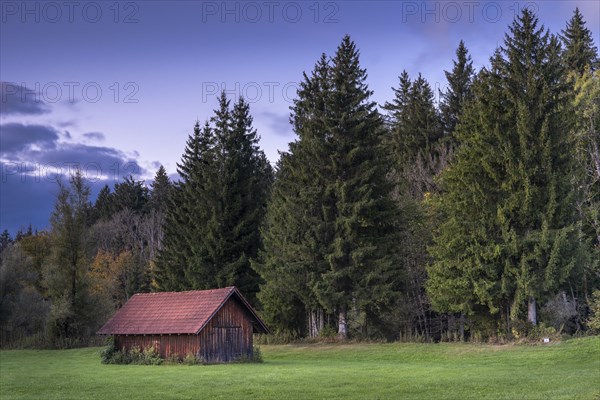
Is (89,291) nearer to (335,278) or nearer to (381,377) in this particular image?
(335,278)

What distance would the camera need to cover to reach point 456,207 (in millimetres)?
43031

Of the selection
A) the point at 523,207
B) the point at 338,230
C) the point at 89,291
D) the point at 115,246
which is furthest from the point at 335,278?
the point at 115,246

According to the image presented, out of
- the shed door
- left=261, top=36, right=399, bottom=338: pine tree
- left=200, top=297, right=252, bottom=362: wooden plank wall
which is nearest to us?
left=200, top=297, right=252, bottom=362: wooden plank wall

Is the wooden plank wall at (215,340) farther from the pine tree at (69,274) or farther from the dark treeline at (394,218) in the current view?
the pine tree at (69,274)

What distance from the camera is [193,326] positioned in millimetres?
37250

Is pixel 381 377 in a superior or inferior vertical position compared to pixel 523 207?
inferior

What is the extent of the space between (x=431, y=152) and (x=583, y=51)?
656 inches

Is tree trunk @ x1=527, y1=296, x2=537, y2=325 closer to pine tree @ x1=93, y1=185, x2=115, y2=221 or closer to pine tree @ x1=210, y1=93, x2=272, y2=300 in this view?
pine tree @ x1=210, y1=93, x2=272, y2=300

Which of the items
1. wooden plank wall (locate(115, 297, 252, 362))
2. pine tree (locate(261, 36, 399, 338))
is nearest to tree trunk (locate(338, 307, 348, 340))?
pine tree (locate(261, 36, 399, 338))

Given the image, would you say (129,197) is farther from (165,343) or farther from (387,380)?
(387,380)

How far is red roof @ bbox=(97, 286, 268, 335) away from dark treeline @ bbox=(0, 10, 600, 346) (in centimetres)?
885

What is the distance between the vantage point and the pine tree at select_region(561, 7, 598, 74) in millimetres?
59031

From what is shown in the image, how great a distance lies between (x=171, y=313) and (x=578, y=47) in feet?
144

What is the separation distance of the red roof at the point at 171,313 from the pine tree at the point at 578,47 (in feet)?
126
